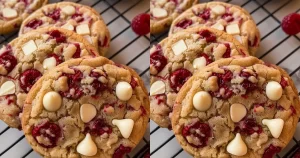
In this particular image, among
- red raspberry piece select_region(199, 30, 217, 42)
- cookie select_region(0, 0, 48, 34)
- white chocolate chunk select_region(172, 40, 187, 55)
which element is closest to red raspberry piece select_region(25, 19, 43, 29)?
cookie select_region(0, 0, 48, 34)

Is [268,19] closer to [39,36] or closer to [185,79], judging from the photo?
[185,79]

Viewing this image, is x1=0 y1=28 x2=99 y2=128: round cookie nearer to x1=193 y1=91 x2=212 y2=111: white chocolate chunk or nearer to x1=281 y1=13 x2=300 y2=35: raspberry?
x1=193 y1=91 x2=212 y2=111: white chocolate chunk

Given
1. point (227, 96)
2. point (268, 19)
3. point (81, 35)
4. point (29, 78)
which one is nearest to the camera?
point (227, 96)

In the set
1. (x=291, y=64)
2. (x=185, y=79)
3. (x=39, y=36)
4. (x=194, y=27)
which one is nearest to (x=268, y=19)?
(x=291, y=64)

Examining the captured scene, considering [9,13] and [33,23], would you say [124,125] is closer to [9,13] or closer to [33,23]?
[33,23]

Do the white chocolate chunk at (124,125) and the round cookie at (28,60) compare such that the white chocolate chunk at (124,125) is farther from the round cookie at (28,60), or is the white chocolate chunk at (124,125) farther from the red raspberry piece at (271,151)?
the red raspberry piece at (271,151)

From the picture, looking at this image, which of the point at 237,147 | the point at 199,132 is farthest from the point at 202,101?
the point at 237,147
